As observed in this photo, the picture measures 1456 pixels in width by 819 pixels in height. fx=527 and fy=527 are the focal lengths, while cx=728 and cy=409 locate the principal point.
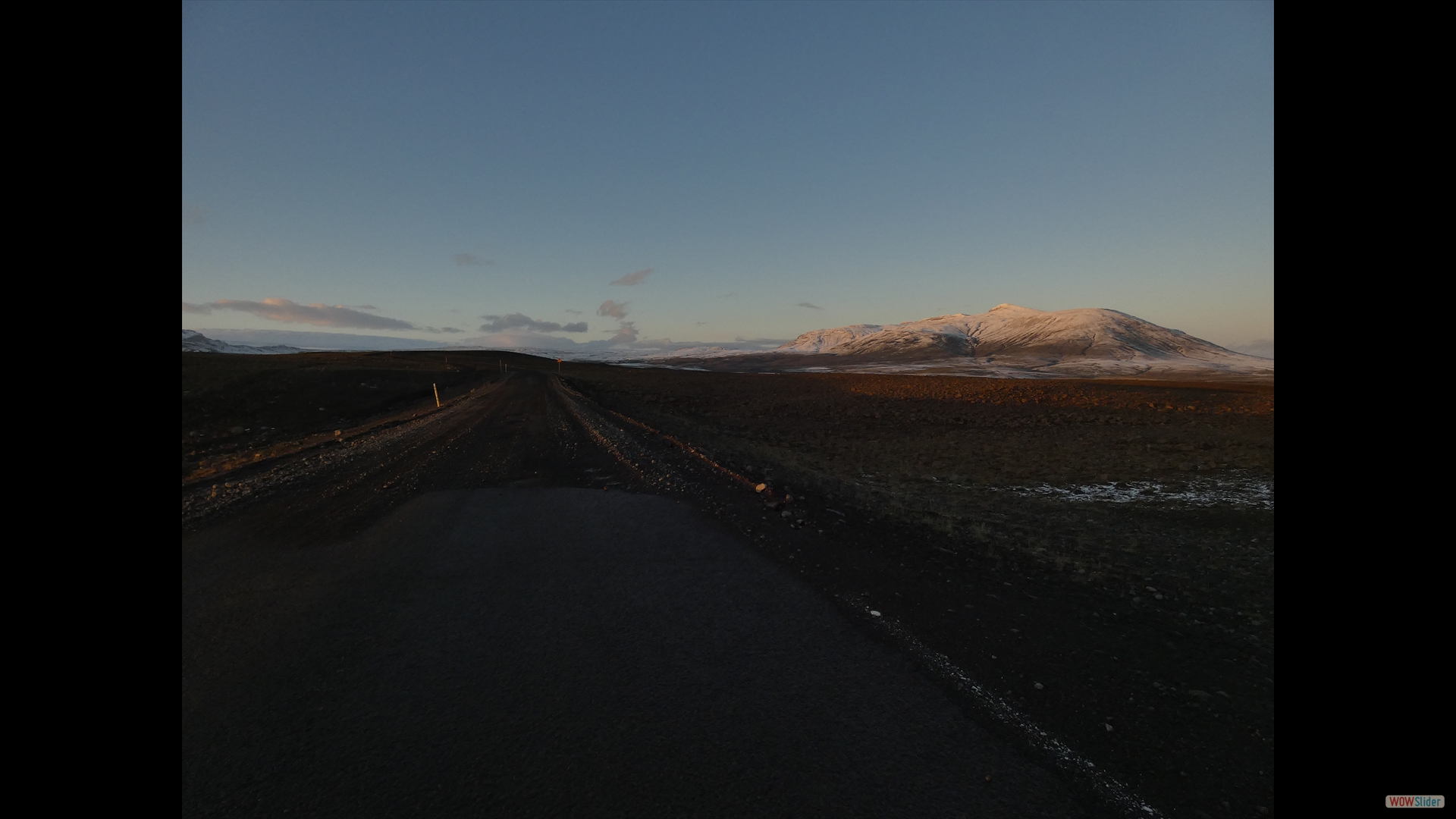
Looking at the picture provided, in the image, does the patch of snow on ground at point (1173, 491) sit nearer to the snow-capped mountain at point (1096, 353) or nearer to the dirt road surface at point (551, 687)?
the dirt road surface at point (551, 687)

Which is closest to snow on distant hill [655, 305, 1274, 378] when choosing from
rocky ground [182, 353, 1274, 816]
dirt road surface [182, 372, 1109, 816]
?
rocky ground [182, 353, 1274, 816]

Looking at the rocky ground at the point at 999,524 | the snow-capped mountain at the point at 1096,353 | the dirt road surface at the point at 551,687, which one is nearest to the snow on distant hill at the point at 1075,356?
the snow-capped mountain at the point at 1096,353

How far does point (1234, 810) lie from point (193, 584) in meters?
8.80
